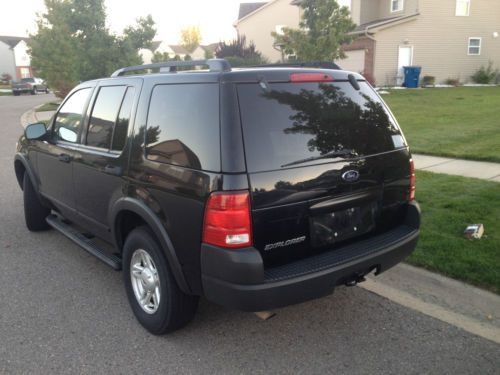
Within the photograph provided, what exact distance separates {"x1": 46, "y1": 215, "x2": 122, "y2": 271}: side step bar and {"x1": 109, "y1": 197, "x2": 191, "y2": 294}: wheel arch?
17 centimetres

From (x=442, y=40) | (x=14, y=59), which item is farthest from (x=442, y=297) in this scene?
(x=14, y=59)

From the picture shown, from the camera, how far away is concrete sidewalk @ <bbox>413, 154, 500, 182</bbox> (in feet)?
23.0

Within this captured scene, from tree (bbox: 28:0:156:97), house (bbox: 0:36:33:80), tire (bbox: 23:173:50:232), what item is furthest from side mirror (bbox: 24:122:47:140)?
house (bbox: 0:36:33:80)

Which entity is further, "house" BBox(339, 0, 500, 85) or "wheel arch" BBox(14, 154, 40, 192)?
"house" BBox(339, 0, 500, 85)

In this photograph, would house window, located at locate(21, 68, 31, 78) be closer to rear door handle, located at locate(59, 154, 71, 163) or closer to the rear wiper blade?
rear door handle, located at locate(59, 154, 71, 163)

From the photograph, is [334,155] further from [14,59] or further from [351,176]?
[14,59]

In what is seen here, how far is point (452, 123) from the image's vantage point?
12.2 meters

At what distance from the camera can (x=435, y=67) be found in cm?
2733

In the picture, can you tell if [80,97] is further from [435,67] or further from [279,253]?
[435,67]

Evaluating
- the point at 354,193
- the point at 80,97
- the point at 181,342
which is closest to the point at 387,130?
the point at 354,193

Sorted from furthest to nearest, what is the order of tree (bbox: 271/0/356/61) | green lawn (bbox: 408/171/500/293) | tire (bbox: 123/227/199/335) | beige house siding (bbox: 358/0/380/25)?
beige house siding (bbox: 358/0/380/25), tree (bbox: 271/0/356/61), green lawn (bbox: 408/171/500/293), tire (bbox: 123/227/199/335)

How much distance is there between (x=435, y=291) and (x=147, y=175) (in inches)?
98.6

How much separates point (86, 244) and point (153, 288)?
48.0 inches

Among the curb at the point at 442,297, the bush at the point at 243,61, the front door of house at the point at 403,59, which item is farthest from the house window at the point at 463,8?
the curb at the point at 442,297
